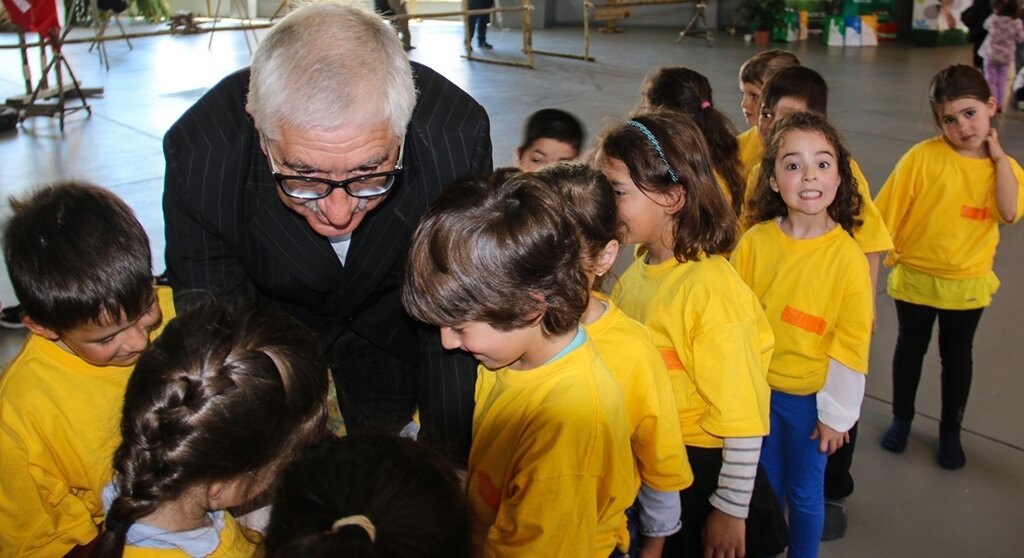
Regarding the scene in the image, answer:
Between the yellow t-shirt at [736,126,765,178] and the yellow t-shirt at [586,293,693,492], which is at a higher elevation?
the yellow t-shirt at [736,126,765,178]

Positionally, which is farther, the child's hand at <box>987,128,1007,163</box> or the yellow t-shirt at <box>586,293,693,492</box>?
the child's hand at <box>987,128,1007,163</box>

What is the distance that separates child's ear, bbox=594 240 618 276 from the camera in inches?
62.3

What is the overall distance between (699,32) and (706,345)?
13209mm

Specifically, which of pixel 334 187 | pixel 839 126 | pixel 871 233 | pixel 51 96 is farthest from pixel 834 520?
pixel 51 96

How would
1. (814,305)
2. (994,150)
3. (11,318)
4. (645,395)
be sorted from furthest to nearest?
(11,318) < (994,150) < (814,305) < (645,395)

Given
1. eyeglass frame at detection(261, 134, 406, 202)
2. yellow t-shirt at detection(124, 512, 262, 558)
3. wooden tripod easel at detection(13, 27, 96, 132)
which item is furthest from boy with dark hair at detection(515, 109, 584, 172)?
wooden tripod easel at detection(13, 27, 96, 132)

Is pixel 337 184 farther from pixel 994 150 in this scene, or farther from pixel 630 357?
pixel 994 150

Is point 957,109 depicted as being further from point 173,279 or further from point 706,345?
point 173,279

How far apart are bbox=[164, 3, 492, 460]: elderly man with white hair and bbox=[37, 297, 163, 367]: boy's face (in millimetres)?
101

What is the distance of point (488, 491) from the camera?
144 cm

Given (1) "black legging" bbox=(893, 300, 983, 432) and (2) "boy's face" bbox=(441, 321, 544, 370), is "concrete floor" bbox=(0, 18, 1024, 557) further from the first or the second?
(2) "boy's face" bbox=(441, 321, 544, 370)

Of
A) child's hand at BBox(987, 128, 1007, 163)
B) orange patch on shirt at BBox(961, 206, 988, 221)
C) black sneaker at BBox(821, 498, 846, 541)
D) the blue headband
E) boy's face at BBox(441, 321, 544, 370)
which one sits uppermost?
the blue headband

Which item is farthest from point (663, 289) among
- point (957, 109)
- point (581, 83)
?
point (581, 83)

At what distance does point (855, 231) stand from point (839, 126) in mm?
4091
